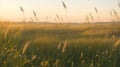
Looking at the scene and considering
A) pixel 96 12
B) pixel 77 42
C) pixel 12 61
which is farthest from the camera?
pixel 77 42

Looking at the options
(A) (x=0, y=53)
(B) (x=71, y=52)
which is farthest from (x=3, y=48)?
(B) (x=71, y=52)

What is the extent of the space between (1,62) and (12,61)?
0.19 m

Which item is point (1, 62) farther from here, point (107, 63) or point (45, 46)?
point (45, 46)

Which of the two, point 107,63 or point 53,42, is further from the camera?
point 53,42

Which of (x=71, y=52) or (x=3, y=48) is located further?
(x=71, y=52)

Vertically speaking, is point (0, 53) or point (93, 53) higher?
point (0, 53)

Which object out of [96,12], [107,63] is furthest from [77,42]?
[107,63]

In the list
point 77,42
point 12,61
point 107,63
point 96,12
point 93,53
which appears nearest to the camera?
point 12,61

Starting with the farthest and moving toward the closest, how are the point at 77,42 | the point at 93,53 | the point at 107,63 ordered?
the point at 77,42
the point at 93,53
the point at 107,63

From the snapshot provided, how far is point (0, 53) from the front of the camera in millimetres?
4324

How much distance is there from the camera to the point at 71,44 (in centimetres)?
693

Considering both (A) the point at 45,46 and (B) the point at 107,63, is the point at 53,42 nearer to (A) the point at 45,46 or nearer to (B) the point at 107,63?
(A) the point at 45,46

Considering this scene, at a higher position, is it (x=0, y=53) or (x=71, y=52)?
(x=0, y=53)

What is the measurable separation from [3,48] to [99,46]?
8.88 feet
